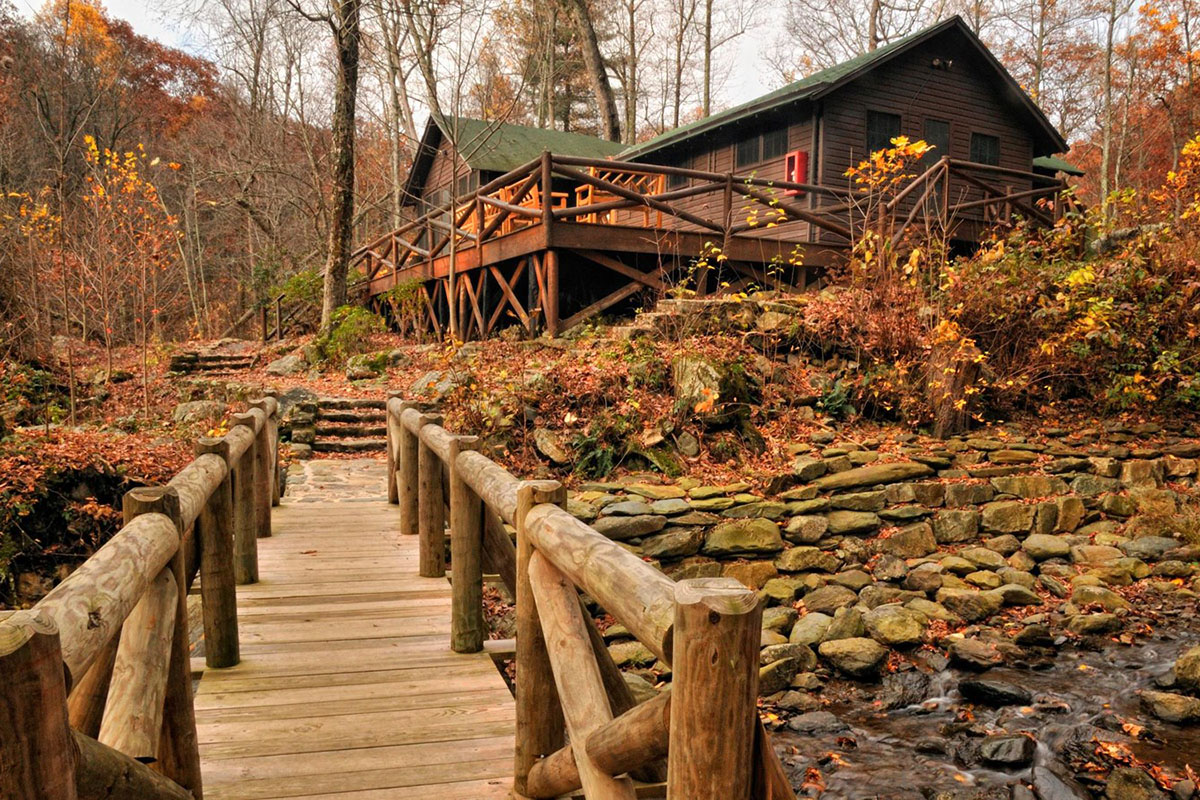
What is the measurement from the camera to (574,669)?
223cm

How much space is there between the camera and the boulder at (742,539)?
7.31 metres

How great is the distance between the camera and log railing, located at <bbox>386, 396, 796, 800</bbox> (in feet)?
4.71

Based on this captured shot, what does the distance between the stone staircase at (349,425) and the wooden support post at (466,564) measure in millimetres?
6976

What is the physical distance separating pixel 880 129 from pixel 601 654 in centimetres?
1759

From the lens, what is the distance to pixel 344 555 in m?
5.91

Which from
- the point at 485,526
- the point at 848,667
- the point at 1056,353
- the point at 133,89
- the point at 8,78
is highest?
the point at 133,89

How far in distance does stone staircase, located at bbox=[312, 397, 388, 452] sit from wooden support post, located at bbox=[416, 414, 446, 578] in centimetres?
559

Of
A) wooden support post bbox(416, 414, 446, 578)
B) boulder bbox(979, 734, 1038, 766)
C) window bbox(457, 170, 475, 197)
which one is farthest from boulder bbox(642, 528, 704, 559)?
window bbox(457, 170, 475, 197)

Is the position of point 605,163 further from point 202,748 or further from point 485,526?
point 202,748

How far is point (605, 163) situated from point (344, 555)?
7393 mm

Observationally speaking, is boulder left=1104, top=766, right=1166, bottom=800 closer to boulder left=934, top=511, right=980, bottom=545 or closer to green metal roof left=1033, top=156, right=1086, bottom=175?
boulder left=934, top=511, right=980, bottom=545

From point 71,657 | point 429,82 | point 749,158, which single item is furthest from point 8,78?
point 71,657

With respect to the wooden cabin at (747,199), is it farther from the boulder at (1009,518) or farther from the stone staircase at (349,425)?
the boulder at (1009,518)

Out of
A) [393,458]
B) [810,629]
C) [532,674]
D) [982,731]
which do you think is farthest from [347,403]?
[532,674]
